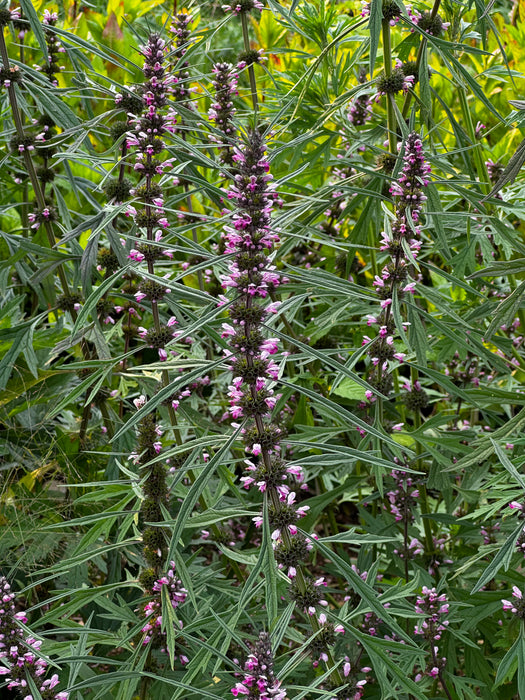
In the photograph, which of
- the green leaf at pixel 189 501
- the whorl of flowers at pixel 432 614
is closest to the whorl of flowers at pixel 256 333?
the green leaf at pixel 189 501

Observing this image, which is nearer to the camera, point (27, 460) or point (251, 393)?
point (251, 393)

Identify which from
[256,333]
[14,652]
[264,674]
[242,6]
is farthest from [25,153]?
[264,674]

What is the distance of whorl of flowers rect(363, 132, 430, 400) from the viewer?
6.04 ft

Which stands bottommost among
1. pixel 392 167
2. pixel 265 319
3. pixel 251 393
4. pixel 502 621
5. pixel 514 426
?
pixel 502 621

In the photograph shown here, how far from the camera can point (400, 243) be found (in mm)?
1919

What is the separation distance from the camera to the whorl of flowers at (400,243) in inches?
72.4

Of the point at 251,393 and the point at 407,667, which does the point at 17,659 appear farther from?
the point at 407,667

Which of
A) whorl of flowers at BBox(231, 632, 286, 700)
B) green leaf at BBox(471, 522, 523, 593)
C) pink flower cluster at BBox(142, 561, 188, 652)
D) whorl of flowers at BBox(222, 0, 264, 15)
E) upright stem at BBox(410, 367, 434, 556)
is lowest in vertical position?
upright stem at BBox(410, 367, 434, 556)

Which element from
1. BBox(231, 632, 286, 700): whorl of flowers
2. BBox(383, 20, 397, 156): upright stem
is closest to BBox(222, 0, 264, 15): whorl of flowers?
BBox(383, 20, 397, 156): upright stem

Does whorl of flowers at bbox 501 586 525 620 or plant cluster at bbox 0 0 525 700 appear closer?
plant cluster at bbox 0 0 525 700

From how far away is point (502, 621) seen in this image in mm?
2279

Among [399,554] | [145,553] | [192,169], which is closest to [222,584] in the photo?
[145,553]

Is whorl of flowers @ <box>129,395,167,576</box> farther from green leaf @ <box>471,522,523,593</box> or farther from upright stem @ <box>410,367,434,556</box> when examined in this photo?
upright stem @ <box>410,367,434,556</box>

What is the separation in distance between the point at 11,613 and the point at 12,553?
764 millimetres
